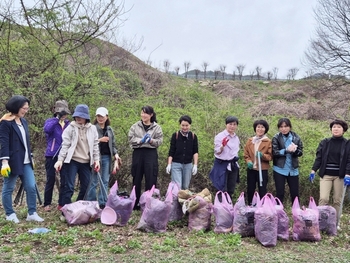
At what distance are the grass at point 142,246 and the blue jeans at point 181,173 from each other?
3.11 ft

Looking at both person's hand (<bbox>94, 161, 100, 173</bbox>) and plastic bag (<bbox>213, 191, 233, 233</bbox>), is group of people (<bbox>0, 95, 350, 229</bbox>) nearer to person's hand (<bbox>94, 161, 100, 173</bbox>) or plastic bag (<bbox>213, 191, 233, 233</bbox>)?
person's hand (<bbox>94, 161, 100, 173</bbox>)

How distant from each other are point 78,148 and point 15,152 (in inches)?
31.5

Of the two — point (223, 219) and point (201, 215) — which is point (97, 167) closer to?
point (201, 215)

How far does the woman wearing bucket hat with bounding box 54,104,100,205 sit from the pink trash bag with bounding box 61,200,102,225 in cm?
34

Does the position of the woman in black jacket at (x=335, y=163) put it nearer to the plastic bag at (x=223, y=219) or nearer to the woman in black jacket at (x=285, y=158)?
the woman in black jacket at (x=285, y=158)

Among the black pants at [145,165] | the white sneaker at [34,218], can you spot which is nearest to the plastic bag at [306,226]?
the black pants at [145,165]

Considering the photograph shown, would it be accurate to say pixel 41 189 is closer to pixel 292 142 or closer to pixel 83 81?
pixel 83 81

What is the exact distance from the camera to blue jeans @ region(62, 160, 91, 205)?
4.85m

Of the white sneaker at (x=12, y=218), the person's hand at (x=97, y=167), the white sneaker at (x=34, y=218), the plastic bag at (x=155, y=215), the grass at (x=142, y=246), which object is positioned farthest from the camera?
the person's hand at (x=97, y=167)

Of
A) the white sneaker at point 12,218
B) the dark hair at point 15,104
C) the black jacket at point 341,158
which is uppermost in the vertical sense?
the dark hair at point 15,104

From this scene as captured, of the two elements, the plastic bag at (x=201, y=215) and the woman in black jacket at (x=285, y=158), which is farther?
the woman in black jacket at (x=285, y=158)

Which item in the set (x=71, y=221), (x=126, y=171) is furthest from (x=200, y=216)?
(x=126, y=171)

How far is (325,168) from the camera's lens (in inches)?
194

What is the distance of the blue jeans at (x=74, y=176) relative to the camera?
191 inches
